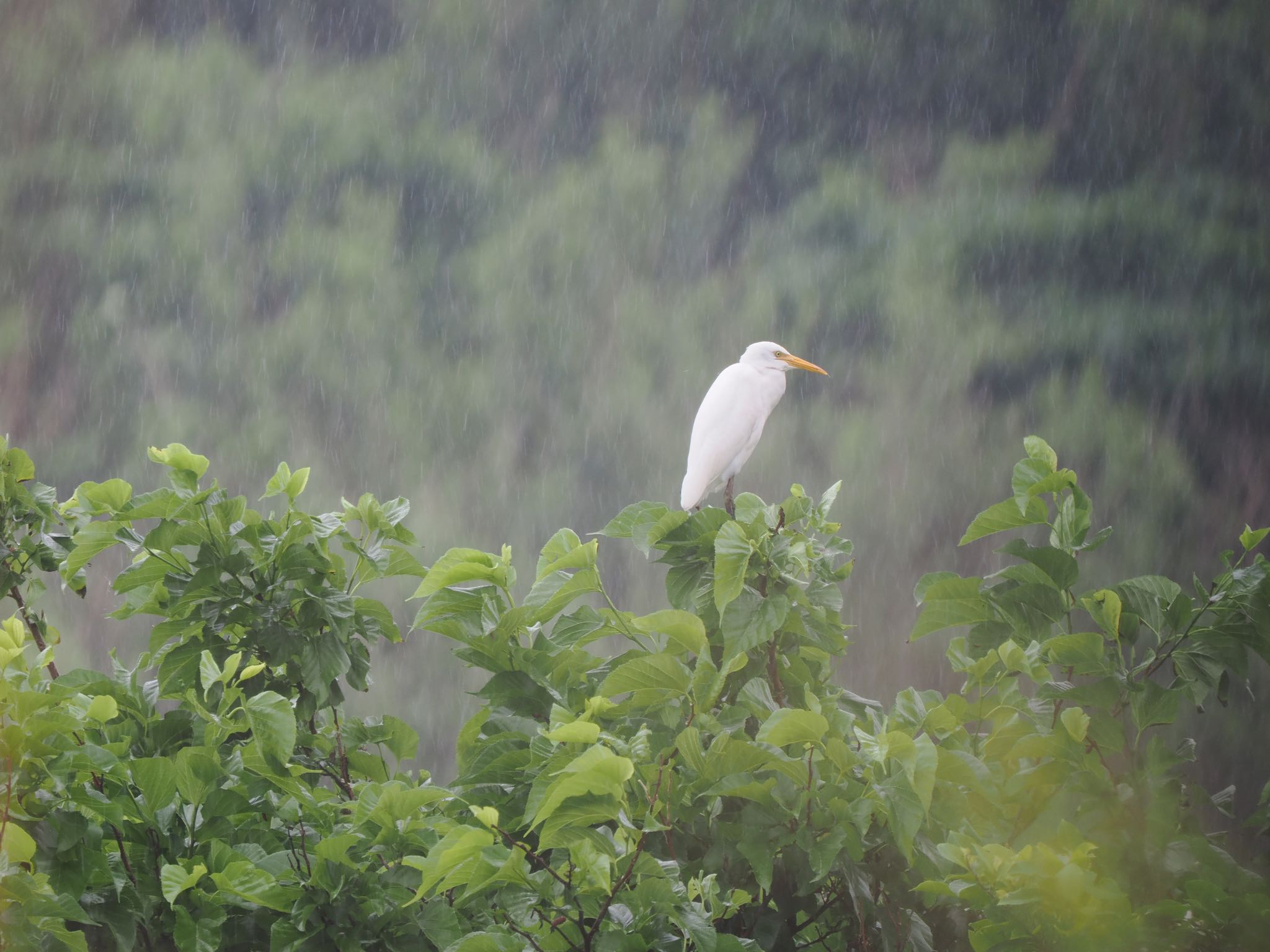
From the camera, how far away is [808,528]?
676mm

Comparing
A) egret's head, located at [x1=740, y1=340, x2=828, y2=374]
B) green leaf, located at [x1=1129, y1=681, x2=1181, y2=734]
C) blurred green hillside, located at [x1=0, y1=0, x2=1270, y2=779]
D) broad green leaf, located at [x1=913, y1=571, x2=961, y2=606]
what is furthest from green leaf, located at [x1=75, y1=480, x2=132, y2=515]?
blurred green hillside, located at [x1=0, y1=0, x2=1270, y2=779]

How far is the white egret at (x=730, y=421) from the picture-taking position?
2596 millimetres

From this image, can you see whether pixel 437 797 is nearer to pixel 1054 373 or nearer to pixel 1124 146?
pixel 1054 373

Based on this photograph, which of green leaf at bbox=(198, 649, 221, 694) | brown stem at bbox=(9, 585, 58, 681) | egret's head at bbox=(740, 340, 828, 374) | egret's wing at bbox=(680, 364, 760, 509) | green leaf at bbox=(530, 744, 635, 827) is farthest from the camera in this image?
egret's head at bbox=(740, 340, 828, 374)

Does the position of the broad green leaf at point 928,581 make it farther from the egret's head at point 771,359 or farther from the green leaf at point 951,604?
the egret's head at point 771,359

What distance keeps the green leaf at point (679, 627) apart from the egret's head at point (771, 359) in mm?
2173

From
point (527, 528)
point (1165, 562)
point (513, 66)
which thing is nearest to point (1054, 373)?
point (1165, 562)

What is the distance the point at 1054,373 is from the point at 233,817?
389 centimetres

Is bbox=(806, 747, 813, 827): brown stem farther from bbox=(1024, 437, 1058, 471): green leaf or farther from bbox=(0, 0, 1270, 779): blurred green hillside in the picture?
bbox=(0, 0, 1270, 779): blurred green hillside

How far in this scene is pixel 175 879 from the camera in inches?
24.1

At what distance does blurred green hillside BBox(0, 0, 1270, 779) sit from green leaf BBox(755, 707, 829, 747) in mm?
3546

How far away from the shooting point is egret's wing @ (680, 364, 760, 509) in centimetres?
259

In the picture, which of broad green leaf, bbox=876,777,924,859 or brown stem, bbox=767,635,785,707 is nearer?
broad green leaf, bbox=876,777,924,859

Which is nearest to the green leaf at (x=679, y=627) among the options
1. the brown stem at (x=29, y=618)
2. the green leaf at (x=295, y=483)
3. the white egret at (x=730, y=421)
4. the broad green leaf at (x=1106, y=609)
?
the broad green leaf at (x=1106, y=609)
